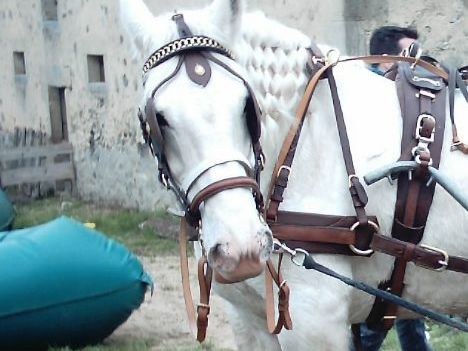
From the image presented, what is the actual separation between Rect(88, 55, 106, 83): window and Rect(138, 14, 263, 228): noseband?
7.38 meters

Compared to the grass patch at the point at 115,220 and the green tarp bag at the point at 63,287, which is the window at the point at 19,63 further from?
the green tarp bag at the point at 63,287

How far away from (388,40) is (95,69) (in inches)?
221

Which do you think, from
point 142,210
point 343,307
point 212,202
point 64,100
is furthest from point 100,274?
point 64,100

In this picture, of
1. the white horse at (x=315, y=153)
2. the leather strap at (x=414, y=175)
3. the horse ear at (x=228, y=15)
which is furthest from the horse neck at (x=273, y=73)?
the leather strap at (x=414, y=175)

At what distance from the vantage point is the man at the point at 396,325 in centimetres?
398

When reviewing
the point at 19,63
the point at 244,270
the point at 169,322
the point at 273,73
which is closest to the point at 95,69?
the point at 19,63

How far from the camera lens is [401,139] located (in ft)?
9.11

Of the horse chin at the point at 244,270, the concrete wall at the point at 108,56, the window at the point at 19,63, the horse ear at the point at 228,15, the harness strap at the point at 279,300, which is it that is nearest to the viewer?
the horse chin at the point at 244,270

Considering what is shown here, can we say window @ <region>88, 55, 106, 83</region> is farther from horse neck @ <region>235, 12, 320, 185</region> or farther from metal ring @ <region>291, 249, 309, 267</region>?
metal ring @ <region>291, 249, 309, 267</region>

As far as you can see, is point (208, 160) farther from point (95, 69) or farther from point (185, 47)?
point (95, 69)

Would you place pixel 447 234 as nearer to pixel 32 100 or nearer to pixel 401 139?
pixel 401 139

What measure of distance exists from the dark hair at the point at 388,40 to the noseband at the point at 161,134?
236 centimetres

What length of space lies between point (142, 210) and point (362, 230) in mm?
Result: 6493

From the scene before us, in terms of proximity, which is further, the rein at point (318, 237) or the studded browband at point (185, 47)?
the rein at point (318, 237)
